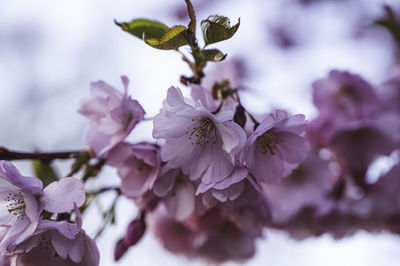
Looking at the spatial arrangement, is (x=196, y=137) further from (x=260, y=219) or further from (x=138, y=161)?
(x=260, y=219)

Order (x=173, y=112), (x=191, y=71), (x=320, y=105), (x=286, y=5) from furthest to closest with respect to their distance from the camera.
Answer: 1. (x=286, y=5)
2. (x=320, y=105)
3. (x=191, y=71)
4. (x=173, y=112)

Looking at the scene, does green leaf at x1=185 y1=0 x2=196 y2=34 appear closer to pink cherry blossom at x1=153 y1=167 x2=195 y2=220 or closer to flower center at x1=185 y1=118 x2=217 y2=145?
flower center at x1=185 y1=118 x2=217 y2=145

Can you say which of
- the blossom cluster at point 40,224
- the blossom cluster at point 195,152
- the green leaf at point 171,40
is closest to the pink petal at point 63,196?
the blossom cluster at point 40,224

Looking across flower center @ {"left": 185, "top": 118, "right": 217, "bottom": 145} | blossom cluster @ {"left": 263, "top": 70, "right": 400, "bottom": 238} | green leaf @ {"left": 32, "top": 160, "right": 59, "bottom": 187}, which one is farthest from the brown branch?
blossom cluster @ {"left": 263, "top": 70, "right": 400, "bottom": 238}

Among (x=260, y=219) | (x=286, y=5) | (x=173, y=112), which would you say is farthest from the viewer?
(x=286, y=5)

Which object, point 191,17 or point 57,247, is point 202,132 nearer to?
point 191,17

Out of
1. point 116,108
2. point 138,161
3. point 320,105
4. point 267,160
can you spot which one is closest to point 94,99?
point 116,108

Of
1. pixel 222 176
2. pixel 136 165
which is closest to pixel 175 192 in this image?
pixel 136 165
